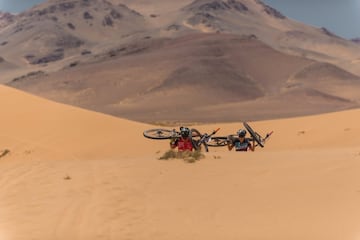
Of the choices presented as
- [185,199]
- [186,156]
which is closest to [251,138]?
[186,156]

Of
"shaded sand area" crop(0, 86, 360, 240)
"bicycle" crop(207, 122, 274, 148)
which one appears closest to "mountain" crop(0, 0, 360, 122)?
"bicycle" crop(207, 122, 274, 148)

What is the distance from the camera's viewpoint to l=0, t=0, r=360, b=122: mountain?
6900 centimetres

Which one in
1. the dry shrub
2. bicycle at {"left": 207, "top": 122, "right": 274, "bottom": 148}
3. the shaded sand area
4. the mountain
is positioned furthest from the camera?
the mountain

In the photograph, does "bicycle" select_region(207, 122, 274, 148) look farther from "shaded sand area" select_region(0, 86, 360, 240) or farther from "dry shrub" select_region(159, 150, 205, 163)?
"dry shrub" select_region(159, 150, 205, 163)

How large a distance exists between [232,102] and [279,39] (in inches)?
3874

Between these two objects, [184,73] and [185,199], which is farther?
[184,73]

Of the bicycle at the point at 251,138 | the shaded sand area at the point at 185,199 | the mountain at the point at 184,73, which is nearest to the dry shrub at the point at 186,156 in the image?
the shaded sand area at the point at 185,199

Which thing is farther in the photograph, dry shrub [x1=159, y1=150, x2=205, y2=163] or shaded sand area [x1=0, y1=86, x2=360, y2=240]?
dry shrub [x1=159, y1=150, x2=205, y2=163]

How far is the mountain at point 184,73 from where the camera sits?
226 feet

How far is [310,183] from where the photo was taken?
837 centimetres

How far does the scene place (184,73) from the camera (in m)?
85.5

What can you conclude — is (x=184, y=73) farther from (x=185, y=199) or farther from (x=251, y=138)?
(x=185, y=199)

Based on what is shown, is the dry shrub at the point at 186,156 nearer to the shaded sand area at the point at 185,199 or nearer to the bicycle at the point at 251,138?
the shaded sand area at the point at 185,199

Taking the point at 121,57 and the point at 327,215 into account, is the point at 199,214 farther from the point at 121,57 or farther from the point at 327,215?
the point at 121,57
